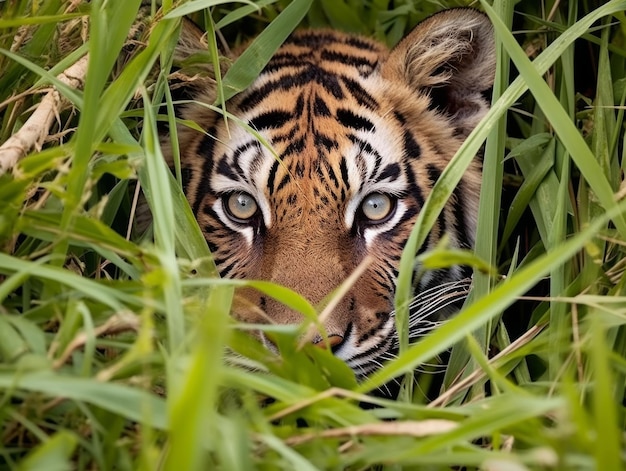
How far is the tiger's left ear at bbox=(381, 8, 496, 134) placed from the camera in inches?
93.0

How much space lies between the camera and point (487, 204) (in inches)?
80.5

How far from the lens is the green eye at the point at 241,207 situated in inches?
90.8

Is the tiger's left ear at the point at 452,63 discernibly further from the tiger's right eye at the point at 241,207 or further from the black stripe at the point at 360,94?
the tiger's right eye at the point at 241,207

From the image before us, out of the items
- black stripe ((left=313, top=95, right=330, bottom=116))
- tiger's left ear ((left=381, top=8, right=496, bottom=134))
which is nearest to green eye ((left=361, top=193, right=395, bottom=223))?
black stripe ((left=313, top=95, right=330, bottom=116))

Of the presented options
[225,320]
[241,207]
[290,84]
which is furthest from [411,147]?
[225,320]

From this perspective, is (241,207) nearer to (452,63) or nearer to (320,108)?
(320,108)

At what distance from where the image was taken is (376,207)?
2.30 meters

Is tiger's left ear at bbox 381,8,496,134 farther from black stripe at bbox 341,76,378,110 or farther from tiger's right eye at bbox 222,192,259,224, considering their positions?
tiger's right eye at bbox 222,192,259,224

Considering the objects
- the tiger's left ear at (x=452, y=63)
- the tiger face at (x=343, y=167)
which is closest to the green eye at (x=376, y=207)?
the tiger face at (x=343, y=167)

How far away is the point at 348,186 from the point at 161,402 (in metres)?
1.05

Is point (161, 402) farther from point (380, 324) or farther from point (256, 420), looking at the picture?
point (380, 324)

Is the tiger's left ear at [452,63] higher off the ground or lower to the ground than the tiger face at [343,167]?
higher

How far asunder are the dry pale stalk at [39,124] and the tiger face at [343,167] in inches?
13.2

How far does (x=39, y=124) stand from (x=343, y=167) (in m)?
0.75
